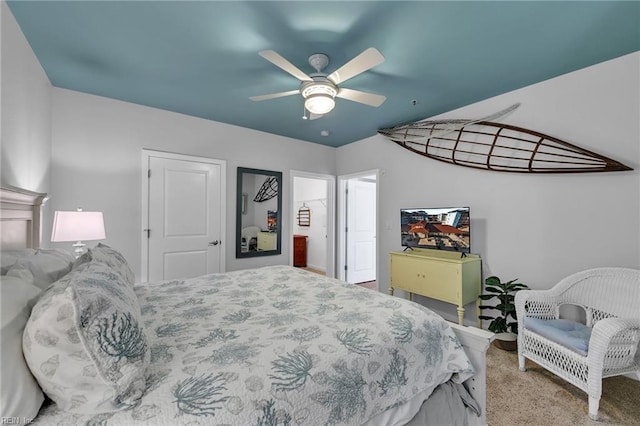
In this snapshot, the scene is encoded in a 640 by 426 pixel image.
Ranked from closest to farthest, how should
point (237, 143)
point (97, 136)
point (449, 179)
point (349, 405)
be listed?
point (349, 405)
point (97, 136)
point (449, 179)
point (237, 143)

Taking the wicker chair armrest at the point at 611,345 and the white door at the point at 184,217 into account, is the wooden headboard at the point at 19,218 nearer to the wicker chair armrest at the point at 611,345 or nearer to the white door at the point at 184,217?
the white door at the point at 184,217

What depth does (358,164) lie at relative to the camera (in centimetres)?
457

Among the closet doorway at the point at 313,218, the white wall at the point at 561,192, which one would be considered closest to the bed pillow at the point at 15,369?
the white wall at the point at 561,192

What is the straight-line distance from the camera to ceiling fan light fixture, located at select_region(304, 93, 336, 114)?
2.23 metres

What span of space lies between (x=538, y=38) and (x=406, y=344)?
2.26m

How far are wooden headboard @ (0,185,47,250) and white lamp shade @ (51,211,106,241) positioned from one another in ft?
1.40

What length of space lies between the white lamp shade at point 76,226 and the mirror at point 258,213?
1.68 meters

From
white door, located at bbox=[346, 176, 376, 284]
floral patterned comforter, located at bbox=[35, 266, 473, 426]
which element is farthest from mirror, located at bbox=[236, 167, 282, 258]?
floral patterned comforter, located at bbox=[35, 266, 473, 426]

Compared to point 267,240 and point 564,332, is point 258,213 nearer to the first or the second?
point 267,240

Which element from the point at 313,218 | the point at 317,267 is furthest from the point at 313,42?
the point at 317,267

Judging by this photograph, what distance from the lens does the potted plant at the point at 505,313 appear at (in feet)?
8.71

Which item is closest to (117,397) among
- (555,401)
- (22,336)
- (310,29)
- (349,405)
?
(22,336)

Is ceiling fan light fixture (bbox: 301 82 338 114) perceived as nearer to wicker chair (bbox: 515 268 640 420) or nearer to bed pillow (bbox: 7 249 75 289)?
bed pillow (bbox: 7 249 75 289)

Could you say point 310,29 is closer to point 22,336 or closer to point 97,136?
point 22,336
